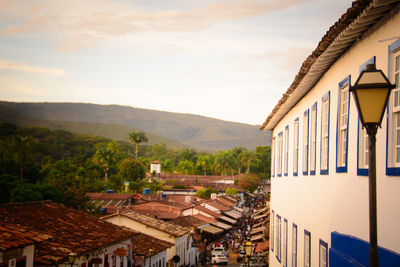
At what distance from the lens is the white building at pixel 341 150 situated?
6906 mm

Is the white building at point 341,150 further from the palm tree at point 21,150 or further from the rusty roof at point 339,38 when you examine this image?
the palm tree at point 21,150

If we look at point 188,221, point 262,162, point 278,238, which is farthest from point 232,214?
point 262,162

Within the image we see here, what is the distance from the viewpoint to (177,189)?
366ft

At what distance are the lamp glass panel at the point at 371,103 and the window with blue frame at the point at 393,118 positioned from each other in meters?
1.97

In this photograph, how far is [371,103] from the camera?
491cm

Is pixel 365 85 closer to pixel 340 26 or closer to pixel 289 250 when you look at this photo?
pixel 340 26

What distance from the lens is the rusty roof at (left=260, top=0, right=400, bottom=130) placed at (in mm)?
6961

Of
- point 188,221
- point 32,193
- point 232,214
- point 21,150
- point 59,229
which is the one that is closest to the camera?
point 59,229

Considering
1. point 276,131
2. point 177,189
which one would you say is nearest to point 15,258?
point 276,131

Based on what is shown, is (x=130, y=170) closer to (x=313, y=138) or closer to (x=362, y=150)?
(x=313, y=138)

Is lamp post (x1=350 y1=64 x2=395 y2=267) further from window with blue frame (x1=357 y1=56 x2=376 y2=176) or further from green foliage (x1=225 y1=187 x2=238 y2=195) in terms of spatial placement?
green foliage (x1=225 y1=187 x2=238 y2=195)

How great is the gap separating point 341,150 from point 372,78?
524 centimetres

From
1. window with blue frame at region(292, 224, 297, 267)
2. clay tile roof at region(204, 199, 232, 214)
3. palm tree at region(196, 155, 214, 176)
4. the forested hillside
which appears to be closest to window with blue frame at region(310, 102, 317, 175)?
window with blue frame at region(292, 224, 297, 267)

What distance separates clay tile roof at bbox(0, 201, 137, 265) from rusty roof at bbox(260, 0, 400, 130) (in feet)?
25.2
